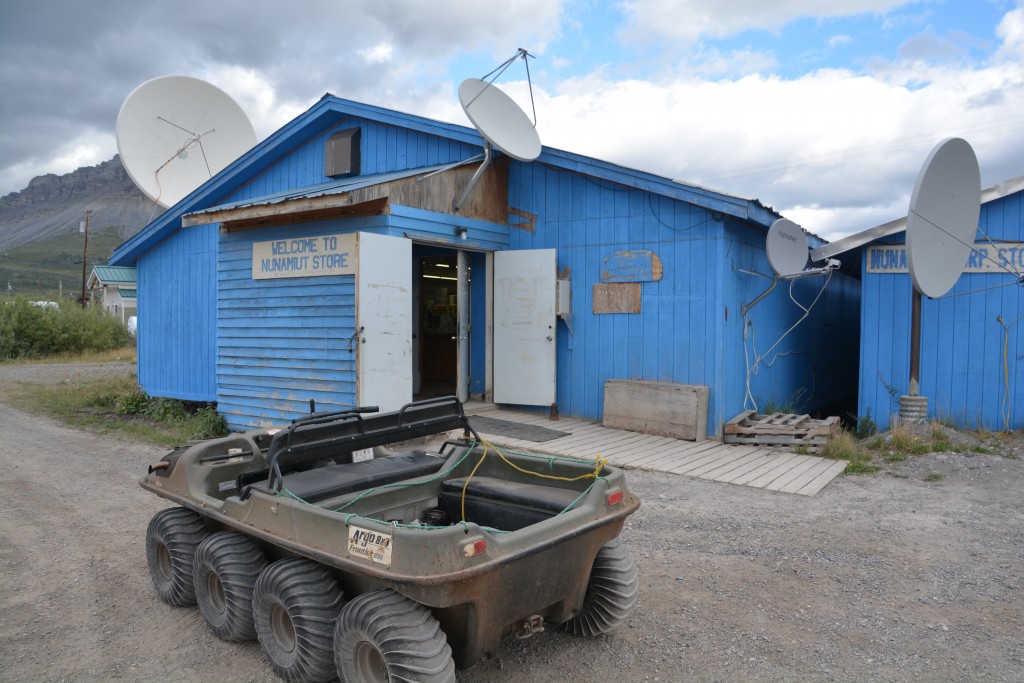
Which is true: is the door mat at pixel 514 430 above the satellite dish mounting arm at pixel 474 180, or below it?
below

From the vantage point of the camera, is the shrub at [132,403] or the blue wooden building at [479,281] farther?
the shrub at [132,403]

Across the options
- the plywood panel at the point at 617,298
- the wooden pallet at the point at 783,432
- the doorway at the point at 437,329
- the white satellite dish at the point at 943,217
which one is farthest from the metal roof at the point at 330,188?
the white satellite dish at the point at 943,217

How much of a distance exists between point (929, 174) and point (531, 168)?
15.9 feet

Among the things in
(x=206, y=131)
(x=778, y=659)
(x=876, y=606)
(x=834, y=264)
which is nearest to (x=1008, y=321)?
(x=834, y=264)

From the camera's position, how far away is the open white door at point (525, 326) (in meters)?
9.27

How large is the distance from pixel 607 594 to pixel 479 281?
6.90 meters

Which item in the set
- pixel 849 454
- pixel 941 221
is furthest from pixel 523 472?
pixel 941 221

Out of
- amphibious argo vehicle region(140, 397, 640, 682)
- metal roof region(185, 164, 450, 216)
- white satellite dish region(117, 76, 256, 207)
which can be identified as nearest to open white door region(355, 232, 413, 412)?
metal roof region(185, 164, 450, 216)

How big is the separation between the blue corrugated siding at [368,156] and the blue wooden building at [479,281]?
0.03 metres

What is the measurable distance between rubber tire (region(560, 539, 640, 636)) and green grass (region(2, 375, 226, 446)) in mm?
7042

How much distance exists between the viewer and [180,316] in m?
11.8

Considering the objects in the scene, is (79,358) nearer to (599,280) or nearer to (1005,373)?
(599,280)

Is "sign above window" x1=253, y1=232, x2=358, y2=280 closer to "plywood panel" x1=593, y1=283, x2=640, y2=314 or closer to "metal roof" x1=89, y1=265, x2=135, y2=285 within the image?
"plywood panel" x1=593, y1=283, x2=640, y2=314

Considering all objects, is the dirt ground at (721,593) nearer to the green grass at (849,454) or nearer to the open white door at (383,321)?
the green grass at (849,454)
